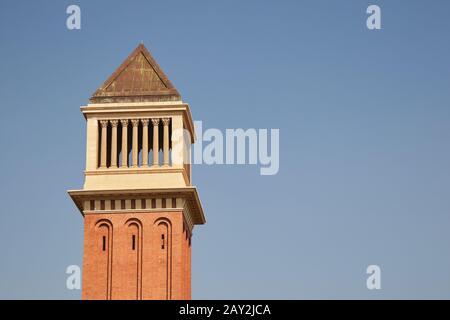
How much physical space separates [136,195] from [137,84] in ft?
20.4

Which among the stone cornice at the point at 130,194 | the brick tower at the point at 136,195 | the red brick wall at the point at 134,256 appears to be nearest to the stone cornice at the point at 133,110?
the brick tower at the point at 136,195

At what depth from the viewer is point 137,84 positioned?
66.3m

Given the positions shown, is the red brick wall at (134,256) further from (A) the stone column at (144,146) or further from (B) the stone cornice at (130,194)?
(A) the stone column at (144,146)

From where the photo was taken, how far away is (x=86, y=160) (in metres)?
64.8

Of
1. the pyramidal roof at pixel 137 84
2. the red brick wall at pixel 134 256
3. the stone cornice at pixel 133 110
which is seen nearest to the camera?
the red brick wall at pixel 134 256

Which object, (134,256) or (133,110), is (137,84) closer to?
(133,110)

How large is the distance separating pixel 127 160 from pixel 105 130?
1923mm

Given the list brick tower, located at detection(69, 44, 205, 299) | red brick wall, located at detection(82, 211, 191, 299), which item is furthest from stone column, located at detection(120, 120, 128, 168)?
red brick wall, located at detection(82, 211, 191, 299)

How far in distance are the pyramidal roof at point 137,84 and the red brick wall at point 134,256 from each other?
6185 mm

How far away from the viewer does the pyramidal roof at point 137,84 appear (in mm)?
65688

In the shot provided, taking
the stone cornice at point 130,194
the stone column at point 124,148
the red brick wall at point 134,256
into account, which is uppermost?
the stone column at point 124,148

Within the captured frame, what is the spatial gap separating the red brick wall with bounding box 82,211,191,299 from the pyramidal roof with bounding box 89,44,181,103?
6.18m
